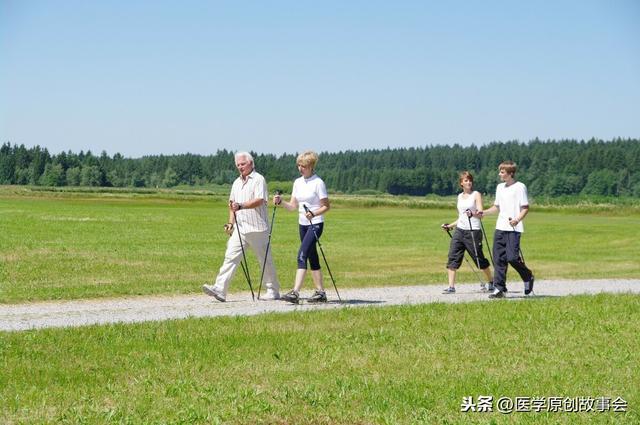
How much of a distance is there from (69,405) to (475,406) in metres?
3.33

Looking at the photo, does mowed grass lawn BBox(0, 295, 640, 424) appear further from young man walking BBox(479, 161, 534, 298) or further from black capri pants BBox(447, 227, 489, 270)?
black capri pants BBox(447, 227, 489, 270)

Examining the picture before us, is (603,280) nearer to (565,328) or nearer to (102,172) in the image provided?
(565,328)

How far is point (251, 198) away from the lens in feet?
48.0

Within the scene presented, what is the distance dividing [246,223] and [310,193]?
1.22 m

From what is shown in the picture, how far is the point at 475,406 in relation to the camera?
778 centimetres

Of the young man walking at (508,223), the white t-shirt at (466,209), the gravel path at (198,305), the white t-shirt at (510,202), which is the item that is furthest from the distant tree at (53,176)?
the white t-shirt at (510,202)

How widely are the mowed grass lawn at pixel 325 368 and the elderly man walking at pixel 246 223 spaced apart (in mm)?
2640

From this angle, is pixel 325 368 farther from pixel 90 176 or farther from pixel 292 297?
pixel 90 176

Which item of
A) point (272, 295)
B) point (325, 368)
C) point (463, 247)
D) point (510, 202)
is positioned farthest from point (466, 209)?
point (325, 368)

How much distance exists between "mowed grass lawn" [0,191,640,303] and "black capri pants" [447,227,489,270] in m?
2.30

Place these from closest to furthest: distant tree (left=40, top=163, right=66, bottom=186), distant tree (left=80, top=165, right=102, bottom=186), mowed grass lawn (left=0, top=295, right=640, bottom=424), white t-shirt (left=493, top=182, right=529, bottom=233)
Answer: mowed grass lawn (left=0, top=295, right=640, bottom=424) → white t-shirt (left=493, top=182, right=529, bottom=233) → distant tree (left=80, top=165, right=102, bottom=186) → distant tree (left=40, top=163, right=66, bottom=186)

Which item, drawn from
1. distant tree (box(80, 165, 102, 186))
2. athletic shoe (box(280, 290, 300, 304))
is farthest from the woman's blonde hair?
distant tree (box(80, 165, 102, 186))

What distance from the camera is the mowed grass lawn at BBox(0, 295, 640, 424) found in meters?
7.55

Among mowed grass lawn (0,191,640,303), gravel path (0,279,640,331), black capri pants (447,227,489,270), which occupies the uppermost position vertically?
black capri pants (447,227,489,270)
